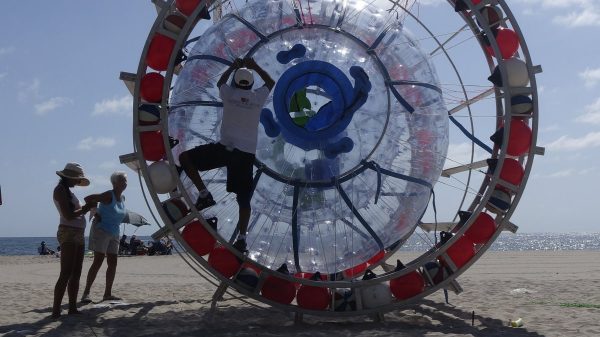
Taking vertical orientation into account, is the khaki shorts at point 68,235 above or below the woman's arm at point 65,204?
below

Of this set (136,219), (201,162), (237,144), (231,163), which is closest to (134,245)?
(136,219)

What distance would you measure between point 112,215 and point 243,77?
2551 millimetres

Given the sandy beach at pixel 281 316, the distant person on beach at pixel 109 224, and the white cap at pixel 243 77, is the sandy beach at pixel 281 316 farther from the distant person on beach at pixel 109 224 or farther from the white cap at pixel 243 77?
the white cap at pixel 243 77

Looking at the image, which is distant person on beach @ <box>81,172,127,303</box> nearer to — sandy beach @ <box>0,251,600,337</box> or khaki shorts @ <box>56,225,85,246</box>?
sandy beach @ <box>0,251,600,337</box>

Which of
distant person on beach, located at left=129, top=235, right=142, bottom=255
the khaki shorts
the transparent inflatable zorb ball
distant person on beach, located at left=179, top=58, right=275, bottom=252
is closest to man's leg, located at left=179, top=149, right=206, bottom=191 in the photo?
distant person on beach, located at left=179, top=58, right=275, bottom=252

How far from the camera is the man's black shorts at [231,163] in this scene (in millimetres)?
6996

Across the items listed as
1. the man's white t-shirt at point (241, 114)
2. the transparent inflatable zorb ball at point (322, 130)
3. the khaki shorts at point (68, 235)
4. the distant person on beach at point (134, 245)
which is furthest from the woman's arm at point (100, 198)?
the distant person on beach at point (134, 245)

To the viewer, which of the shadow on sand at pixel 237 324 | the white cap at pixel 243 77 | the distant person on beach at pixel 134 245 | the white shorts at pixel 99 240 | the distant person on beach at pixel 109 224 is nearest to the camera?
the shadow on sand at pixel 237 324

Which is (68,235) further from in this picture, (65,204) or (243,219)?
(243,219)

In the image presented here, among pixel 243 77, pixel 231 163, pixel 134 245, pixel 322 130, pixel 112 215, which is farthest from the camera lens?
pixel 134 245

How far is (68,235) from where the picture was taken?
22.9 ft

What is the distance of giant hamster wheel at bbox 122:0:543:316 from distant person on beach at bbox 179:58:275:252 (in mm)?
184

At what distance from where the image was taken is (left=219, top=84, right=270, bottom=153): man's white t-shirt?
22.8ft

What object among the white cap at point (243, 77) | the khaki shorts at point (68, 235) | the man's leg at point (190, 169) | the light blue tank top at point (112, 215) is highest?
the white cap at point (243, 77)
